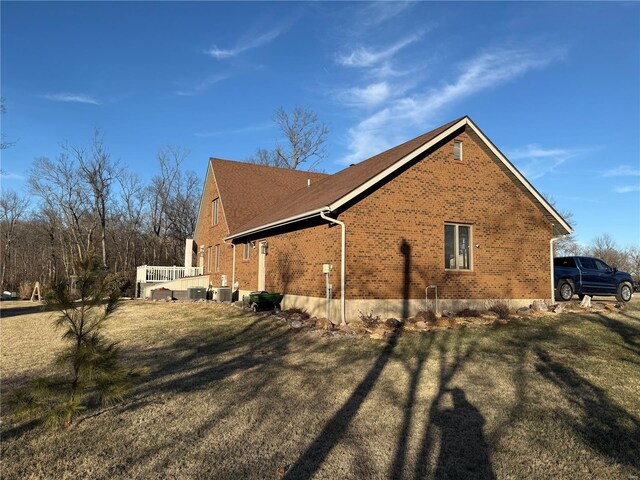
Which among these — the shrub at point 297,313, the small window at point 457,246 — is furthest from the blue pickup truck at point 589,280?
the shrub at point 297,313

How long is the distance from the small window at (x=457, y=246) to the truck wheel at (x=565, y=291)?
5.64 meters

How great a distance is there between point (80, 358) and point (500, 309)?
11.6 metres

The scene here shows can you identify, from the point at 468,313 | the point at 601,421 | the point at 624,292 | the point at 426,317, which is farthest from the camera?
the point at 624,292

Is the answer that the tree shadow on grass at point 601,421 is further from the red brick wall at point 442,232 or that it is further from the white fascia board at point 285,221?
the white fascia board at point 285,221

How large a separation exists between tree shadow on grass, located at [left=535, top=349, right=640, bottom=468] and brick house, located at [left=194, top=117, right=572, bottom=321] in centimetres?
587

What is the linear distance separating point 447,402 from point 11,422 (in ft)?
18.1

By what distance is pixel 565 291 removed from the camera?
17109 mm

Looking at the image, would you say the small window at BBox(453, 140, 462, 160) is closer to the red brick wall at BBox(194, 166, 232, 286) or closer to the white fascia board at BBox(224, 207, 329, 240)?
the white fascia board at BBox(224, 207, 329, 240)

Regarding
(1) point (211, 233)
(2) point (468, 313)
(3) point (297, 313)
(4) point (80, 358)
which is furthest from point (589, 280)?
(1) point (211, 233)

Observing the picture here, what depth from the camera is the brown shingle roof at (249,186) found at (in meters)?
22.1

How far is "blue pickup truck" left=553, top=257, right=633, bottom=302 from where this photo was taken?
16.7 metres

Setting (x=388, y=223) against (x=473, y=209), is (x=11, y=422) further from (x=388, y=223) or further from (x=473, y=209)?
(x=473, y=209)

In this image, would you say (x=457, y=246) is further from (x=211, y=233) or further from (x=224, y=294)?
(x=211, y=233)

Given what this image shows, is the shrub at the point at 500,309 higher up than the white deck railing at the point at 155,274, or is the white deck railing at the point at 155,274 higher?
the white deck railing at the point at 155,274
